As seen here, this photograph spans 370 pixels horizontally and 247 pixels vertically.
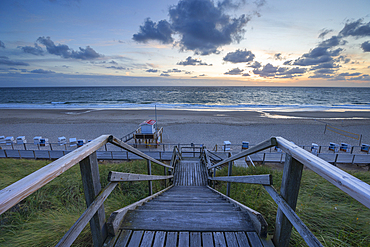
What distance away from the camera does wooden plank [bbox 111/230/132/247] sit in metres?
1.86

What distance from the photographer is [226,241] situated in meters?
1.95

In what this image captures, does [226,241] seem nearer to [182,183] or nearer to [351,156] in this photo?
[182,183]

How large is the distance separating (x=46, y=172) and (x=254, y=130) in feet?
72.4

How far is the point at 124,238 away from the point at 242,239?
1.37 metres

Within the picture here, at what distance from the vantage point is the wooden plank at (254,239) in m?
1.85

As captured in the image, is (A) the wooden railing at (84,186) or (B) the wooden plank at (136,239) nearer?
(A) the wooden railing at (84,186)

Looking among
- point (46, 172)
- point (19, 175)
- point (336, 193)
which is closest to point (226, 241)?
point (46, 172)

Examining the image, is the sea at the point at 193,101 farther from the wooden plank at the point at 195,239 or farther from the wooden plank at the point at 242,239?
the wooden plank at the point at 242,239

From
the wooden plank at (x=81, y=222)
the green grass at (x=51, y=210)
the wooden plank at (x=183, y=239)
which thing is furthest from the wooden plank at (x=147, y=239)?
the green grass at (x=51, y=210)

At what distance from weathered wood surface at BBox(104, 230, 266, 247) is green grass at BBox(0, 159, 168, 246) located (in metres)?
0.74

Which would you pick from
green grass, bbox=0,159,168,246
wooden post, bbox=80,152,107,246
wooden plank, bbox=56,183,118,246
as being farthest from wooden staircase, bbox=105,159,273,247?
green grass, bbox=0,159,168,246

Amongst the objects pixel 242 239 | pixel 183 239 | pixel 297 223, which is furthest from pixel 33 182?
pixel 242 239

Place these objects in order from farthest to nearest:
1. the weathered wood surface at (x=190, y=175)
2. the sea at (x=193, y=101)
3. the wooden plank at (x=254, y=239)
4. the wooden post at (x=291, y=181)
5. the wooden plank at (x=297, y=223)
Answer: the sea at (x=193, y=101)
the weathered wood surface at (x=190, y=175)
the wooden plank at (x=254, y=239)
the wooden post at (x=291, y=181)
the wooden plank at (x=297, y=223)

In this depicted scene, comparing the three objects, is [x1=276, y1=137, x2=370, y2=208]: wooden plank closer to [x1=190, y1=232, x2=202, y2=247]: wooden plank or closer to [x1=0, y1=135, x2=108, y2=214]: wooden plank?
[x1=190, y1=232, x2=202, y2=247]: wooden plank
